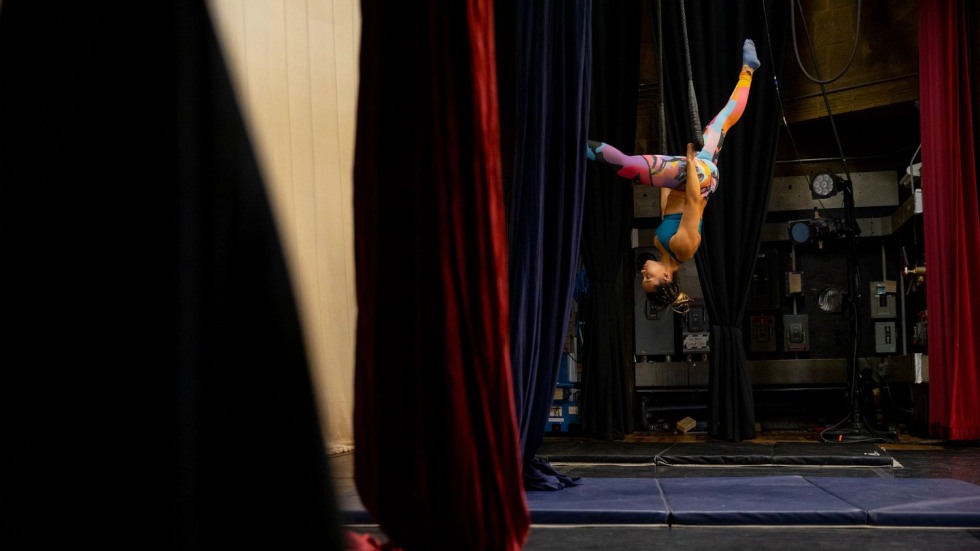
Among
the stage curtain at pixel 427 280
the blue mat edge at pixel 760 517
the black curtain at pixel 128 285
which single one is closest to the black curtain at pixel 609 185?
the blue mat edge at pixel 760 517

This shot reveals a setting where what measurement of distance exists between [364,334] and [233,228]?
824 mm

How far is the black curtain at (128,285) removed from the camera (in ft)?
2.77

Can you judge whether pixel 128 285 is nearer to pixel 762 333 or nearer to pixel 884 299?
pixel 762 333

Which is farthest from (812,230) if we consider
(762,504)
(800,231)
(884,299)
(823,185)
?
(762,504)

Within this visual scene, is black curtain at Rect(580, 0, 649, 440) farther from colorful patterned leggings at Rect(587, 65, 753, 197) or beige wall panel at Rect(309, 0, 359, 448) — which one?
beige wall panel at Rect(309, 0, 359, 448)

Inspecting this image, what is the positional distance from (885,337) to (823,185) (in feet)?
4.81

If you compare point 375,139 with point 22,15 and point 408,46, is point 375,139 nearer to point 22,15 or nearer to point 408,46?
point 408,46

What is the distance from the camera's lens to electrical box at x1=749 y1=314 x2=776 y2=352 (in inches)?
285

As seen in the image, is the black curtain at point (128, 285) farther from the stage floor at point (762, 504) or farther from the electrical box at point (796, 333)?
the electrical box at point (796, 333)

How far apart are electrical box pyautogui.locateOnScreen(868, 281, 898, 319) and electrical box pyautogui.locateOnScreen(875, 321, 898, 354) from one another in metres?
0.09

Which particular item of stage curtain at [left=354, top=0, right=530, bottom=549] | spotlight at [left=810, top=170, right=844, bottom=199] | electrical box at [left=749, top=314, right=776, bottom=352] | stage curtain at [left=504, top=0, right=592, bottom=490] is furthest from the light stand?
stage curtain at [left=354, top=0, right=530, bottom=549]

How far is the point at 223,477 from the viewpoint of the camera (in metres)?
0.87

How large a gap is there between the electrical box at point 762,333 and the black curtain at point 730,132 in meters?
1.11

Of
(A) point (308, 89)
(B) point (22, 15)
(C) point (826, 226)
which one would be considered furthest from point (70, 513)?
(C) point (826, 226)
